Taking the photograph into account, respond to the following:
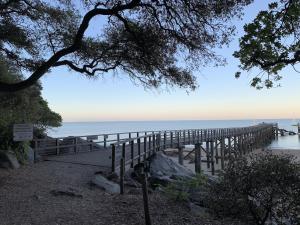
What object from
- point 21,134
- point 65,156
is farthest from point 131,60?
point 65,156

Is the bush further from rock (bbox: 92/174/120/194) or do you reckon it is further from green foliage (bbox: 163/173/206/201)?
rock (bbox: 92/174/120/194)

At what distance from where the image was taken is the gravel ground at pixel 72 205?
767cm

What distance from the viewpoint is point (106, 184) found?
38.1ft

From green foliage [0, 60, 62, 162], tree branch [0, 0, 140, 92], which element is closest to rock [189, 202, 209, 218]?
tree branch [0, 0, 140, 92]

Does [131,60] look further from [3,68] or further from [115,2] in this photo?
[3,68]

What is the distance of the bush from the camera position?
6719mm

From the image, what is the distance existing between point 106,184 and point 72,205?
2.76 metres

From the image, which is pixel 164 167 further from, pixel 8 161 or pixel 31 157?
pixel 8 161

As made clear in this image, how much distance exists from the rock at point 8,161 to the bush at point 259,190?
333 inches

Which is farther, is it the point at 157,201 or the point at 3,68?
the point at 3,68

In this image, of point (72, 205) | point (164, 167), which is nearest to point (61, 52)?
point (72, 205)

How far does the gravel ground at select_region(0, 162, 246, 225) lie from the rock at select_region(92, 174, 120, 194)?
0.21 metres

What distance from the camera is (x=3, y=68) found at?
1491 centimetres

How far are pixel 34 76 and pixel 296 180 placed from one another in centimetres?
677
